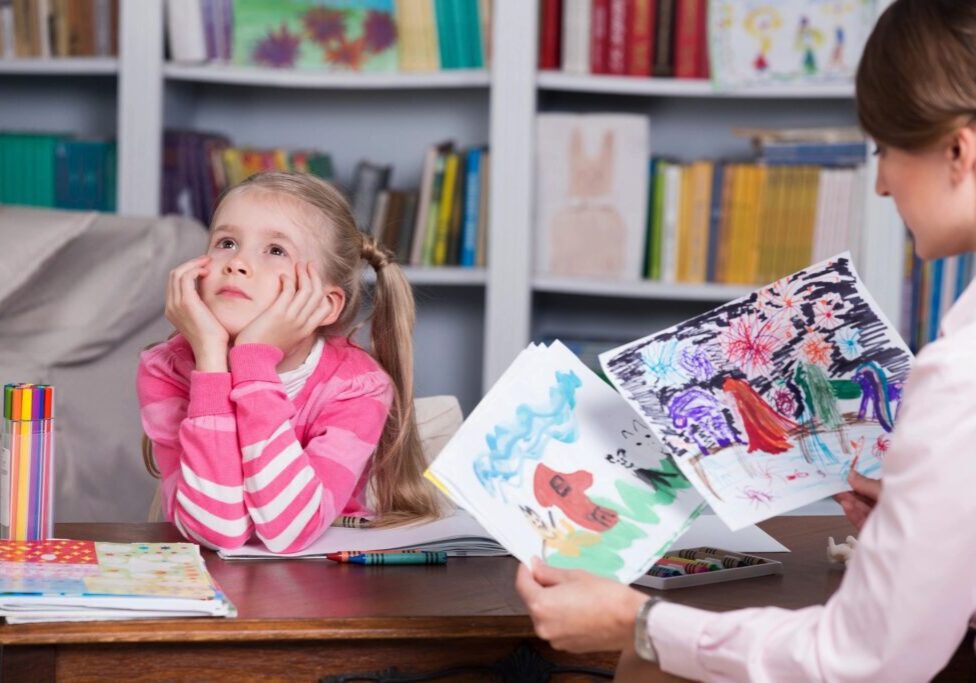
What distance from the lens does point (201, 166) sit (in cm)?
303

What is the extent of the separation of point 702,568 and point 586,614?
236 mm

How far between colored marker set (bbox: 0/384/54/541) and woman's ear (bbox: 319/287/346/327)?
1.17 feet

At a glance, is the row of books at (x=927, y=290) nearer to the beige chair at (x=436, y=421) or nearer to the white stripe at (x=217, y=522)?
the beige chair at (x=436, y=421)

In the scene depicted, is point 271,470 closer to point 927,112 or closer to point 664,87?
point 927,112

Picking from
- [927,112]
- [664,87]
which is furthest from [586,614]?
[664,87]

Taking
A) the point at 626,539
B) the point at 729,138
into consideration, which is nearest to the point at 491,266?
the point at 729,138

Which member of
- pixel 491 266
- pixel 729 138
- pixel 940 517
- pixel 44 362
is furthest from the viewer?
pixel 729 138

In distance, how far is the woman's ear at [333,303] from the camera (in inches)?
57.2

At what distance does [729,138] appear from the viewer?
3105 millimetres

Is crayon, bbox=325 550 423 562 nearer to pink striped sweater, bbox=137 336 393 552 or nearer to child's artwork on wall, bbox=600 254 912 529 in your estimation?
pink striped sweater, bbox=137 336 393 552

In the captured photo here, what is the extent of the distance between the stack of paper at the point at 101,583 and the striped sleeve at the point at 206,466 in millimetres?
57

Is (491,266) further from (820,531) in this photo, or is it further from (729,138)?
(820,531)

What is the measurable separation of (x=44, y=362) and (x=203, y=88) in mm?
1237

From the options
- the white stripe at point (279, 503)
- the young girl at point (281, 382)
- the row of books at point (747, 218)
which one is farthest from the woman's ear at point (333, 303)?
the row of books at point (747, 218)
